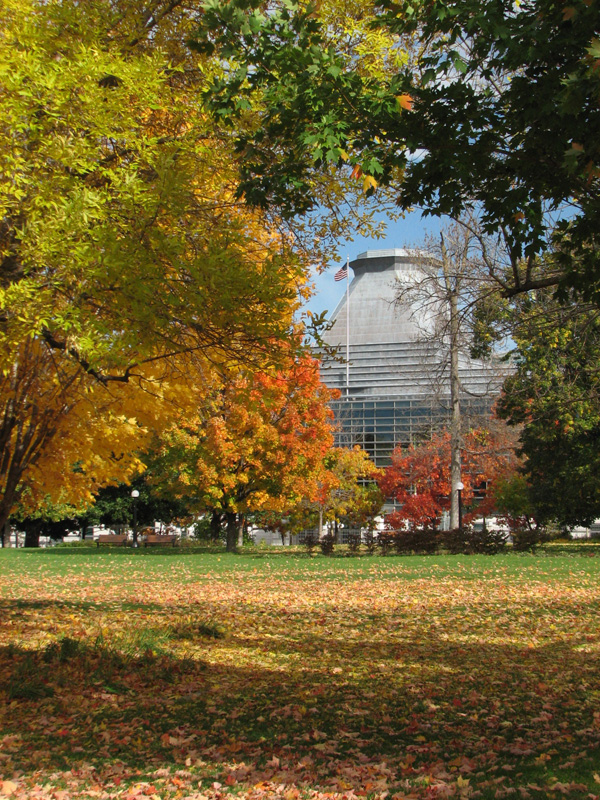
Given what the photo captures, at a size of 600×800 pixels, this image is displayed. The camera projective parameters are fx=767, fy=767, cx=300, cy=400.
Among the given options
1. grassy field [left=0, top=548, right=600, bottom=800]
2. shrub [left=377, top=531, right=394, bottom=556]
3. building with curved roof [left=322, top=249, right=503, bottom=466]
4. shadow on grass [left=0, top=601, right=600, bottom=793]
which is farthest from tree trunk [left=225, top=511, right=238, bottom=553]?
building with curved roof [left=322, top=249, right=503, bottom=466]

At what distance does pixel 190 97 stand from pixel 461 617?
7.47 m

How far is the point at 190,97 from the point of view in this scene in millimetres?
7500

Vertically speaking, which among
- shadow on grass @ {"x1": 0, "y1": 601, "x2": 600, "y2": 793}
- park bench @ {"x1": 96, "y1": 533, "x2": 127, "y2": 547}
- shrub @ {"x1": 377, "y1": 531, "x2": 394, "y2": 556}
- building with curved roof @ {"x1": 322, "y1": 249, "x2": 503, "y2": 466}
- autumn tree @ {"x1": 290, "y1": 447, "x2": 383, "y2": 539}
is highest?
building with curved roof @ {"x1": 322, "y1": 249, "x2": 503, "y2": 466}

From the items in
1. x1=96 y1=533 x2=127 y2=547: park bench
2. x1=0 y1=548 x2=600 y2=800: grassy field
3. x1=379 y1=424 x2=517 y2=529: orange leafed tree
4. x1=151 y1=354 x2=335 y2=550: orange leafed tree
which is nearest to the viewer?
x1=0 y1=548 x2=600 y2=800: grassy field

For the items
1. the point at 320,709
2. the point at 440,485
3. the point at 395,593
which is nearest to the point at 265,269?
the point at 320,709

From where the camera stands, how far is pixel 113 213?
19.3ft

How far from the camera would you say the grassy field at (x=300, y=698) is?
4258mm

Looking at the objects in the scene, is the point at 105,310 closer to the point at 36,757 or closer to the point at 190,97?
the point at 190,97

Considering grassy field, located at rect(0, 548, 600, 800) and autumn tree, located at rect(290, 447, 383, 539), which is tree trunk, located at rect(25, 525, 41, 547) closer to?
autumn tree, located at rect(290, 447, 383, 539)

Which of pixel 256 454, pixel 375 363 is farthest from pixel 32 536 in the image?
pixel 375 363

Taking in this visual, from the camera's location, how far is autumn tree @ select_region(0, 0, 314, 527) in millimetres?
5559

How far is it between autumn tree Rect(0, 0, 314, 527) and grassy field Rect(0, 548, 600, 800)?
7.51 feet

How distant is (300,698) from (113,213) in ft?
13.4

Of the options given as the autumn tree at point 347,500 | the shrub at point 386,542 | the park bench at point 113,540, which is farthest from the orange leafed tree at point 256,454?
the park bench at point 113,540
